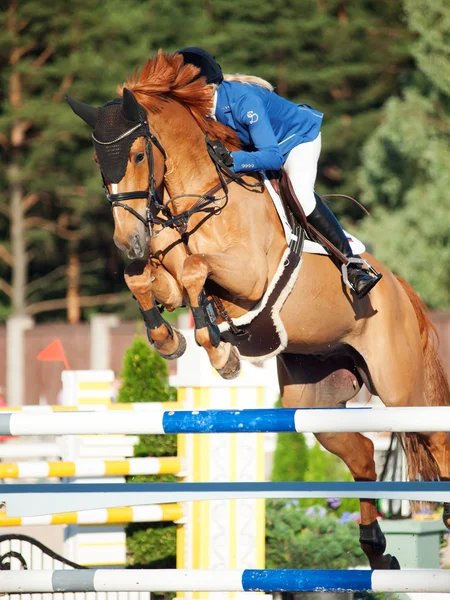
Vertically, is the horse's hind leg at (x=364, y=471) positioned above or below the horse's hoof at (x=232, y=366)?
below

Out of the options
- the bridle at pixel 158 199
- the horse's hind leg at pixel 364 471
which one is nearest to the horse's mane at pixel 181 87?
the bridle at pixel 158 199

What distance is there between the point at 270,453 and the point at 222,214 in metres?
6.71

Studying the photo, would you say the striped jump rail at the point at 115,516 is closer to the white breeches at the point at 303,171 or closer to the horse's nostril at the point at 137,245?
the horse's nostril at the point at 137,245

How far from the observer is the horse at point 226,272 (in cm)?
412

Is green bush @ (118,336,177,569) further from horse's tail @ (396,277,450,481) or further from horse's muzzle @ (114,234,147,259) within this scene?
horse's muzzle @ (114,234,147,259)

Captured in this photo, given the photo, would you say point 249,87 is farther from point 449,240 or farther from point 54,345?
point 449,240

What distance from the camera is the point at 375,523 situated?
15.9 feet

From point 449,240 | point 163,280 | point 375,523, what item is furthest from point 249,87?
point 449,240

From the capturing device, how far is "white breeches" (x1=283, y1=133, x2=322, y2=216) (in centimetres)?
458

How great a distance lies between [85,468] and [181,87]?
1873mm

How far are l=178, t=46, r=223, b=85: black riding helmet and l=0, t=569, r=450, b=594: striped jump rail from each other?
7.32 ft

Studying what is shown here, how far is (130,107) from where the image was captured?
4.07 metres

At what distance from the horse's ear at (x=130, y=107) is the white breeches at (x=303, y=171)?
82 centimetres

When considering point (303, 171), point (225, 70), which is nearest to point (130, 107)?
point (303, 171)
